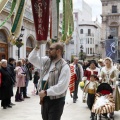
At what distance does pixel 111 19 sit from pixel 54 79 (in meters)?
57.5

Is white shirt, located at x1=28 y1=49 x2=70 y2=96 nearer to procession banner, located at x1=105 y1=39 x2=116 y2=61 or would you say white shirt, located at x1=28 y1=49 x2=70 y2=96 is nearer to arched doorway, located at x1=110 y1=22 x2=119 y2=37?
procession banner, located at x1=105 y1=39 x2=116 y2=61

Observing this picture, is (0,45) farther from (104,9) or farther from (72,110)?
(104,9)

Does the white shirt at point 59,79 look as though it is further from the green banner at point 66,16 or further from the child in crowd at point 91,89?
the child in crowd at point 91,89

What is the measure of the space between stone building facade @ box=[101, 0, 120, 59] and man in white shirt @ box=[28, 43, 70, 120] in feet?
183

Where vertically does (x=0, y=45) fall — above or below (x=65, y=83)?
above

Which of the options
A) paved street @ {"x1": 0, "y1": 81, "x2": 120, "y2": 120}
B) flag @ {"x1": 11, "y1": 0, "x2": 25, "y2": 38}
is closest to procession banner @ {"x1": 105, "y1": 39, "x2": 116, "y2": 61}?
paved street @ {"x1": 0, "y1": 81, "x2": 120, "y2": 120}

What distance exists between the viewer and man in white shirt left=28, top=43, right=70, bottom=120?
14.6 feet

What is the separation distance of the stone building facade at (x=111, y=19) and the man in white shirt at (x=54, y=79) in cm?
5591

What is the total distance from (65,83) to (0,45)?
18.5 m

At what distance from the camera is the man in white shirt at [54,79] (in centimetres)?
445

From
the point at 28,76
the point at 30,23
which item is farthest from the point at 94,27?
the point at 28,76

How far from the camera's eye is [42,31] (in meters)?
4.65

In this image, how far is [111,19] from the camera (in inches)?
2375

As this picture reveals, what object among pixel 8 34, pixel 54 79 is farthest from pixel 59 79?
pixel 8 34
